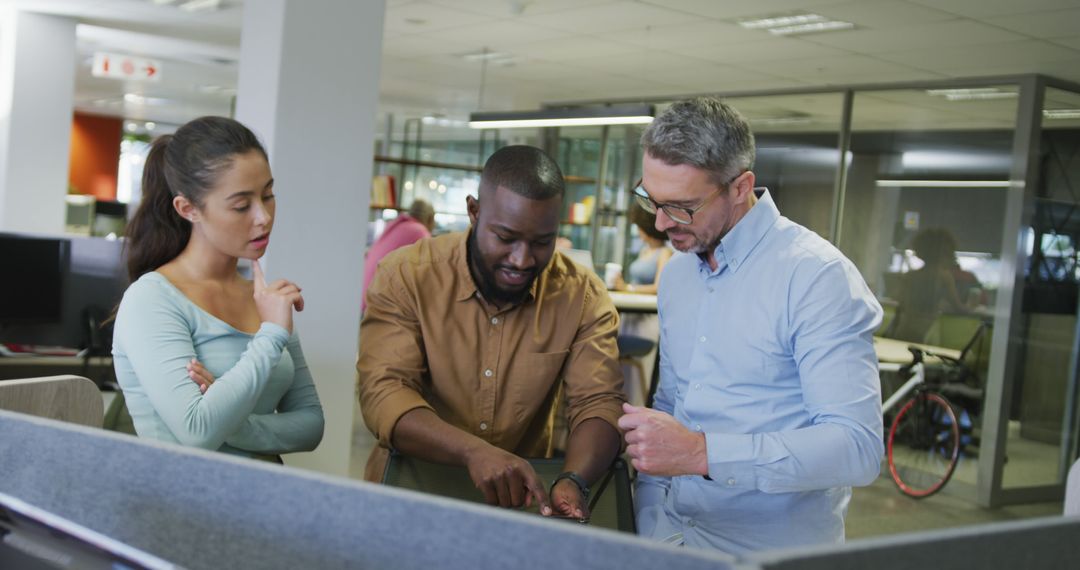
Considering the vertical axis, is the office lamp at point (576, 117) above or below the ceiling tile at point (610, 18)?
below

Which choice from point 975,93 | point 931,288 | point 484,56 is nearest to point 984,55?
point 975,93

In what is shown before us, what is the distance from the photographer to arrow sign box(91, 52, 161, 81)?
31.1 ft

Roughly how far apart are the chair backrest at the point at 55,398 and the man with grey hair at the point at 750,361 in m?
0.89

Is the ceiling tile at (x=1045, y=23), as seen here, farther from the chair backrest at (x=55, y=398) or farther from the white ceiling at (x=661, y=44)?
the chair backrest at (x=55, y=398)

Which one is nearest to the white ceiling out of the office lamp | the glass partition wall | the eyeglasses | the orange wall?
the glass partition wall

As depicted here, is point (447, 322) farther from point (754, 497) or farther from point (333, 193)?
point (333, 193)

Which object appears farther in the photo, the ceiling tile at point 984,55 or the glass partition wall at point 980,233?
the glass partition wall at point 980,233

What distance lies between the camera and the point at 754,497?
5.66ft

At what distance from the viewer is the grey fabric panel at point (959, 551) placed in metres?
0.71

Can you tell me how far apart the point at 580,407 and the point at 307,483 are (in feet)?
3.86

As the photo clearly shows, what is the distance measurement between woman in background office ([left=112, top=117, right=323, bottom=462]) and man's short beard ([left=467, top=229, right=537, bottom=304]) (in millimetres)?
368

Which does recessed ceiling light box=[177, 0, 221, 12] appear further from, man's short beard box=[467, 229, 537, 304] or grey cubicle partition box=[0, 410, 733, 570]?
grey cubicle partition box=[0, 410, 733, 570]

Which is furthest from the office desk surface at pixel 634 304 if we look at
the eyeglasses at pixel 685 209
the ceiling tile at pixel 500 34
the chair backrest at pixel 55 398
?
the chair backrest at pixel 55 398

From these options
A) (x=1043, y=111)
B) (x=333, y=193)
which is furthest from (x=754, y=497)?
(x=1043, y=111)
